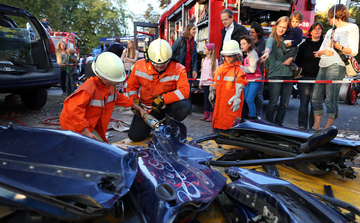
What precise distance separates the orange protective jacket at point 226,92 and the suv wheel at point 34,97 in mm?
4189

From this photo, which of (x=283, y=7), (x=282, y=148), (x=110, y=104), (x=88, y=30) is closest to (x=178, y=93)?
(x=110, y=104)

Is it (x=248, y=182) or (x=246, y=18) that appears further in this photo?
(x=246, y=18)

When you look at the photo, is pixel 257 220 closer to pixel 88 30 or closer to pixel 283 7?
pixel 283 7

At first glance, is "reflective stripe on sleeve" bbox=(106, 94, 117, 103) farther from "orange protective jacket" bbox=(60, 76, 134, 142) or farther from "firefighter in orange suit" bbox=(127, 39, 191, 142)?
"firefighter in orange suit" bbox=(127, 39, 191, 142)

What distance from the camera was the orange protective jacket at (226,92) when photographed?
3.75m

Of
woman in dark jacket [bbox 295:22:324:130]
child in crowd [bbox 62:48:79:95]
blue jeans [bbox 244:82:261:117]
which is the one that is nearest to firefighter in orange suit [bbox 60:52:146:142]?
blue jeans [bbox 244:82:261:117]

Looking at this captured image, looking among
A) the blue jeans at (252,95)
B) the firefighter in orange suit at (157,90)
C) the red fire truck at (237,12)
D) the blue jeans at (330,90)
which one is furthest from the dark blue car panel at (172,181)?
the red fire truck at (237,12)

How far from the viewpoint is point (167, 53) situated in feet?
9.78

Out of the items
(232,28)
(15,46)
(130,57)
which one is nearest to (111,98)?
(232,28)

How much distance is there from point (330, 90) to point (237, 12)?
2.81 m

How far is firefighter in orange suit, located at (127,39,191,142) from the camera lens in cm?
323

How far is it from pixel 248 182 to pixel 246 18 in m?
5.36

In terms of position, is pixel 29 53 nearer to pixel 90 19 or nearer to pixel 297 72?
pixel 297 72

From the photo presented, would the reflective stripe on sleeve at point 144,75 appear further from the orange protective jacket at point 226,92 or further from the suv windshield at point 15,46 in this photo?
the suv windshield at point 15,46
